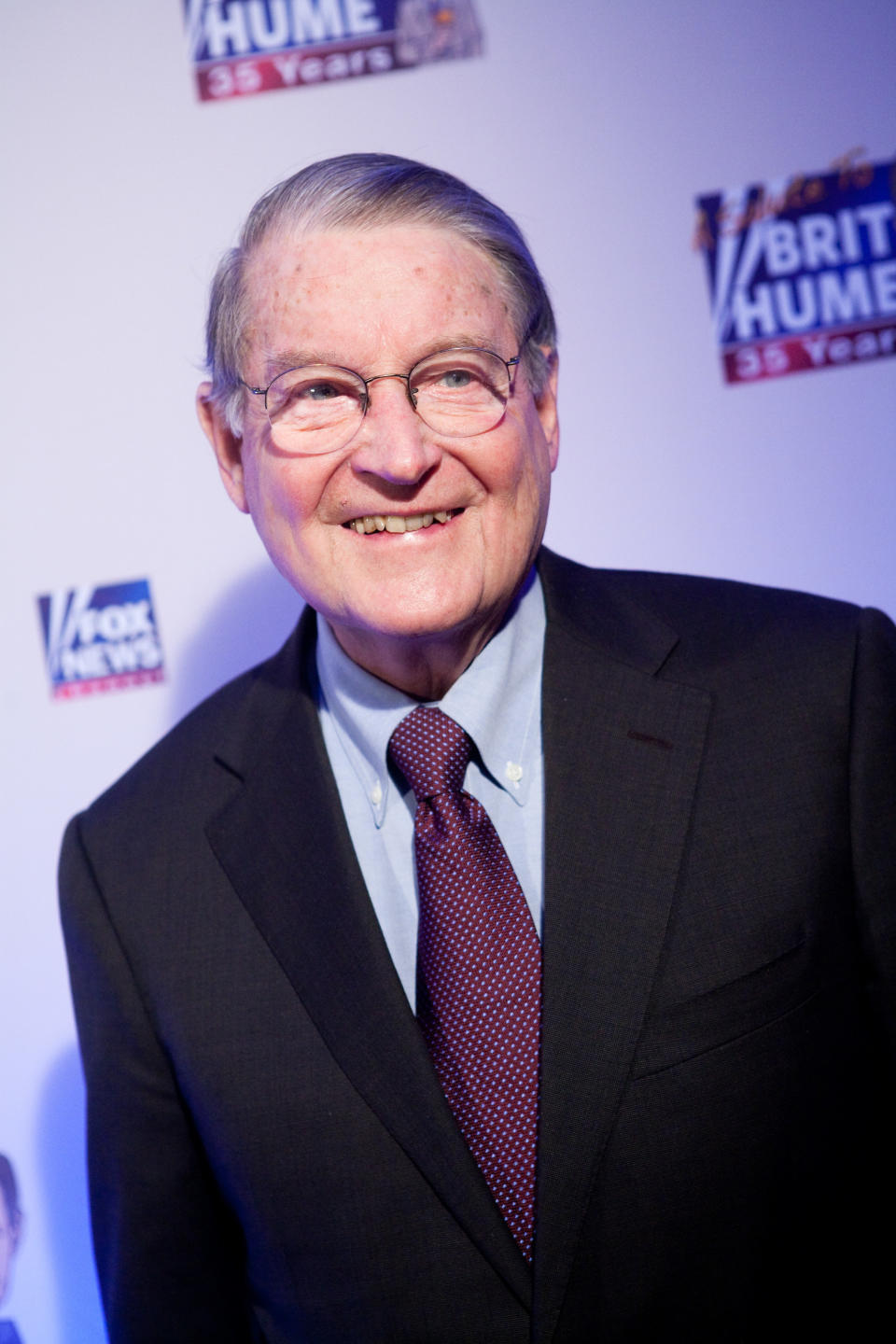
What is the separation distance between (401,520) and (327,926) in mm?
514

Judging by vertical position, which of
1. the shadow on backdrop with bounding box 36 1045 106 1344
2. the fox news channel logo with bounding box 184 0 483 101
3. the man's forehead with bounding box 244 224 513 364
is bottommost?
the shadow on backdrop with bounding box 36 1045 106 1344

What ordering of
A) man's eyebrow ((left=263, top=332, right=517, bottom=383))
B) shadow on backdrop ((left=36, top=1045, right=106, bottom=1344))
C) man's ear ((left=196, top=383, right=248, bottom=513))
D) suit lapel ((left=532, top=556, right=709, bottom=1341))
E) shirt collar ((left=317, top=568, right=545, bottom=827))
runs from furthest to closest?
1. shadow on backdrop ((left=36, top=1045, right=106, bottom=1344))
2. man's ear ((left=196, top=383, right=248, bottom=513))
3. shirt collar ((left=317, top=568, right=545, bottom=827))
4. man's eyebrow ((left=263, top=332, right=517, bottom=383))
5. suit lapel ((left=532, top=556, right=709, bottom=1341))

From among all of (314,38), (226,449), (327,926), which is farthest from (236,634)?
(314,38)

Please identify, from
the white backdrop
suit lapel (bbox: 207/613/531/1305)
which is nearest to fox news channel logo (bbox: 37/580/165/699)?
the white backdrop

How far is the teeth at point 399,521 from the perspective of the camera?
1.45 metres

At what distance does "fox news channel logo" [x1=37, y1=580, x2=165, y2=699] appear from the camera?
215 centimetres

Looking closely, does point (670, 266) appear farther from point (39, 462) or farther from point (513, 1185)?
point (513, 1185)

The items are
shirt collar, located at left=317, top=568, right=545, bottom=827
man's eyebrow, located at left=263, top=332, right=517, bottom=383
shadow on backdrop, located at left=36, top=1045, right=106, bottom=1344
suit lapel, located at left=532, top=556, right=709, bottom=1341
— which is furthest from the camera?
shadow on backdrop, located at left=36, top=1045, right=106, bottom=1344

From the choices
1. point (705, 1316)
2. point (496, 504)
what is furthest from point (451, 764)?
point (705, 1316)

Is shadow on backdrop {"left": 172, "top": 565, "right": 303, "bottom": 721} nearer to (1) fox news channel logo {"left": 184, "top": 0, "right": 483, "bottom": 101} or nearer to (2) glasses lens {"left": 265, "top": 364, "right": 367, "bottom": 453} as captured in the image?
(2) glasses lens {"left": 265, "top": 364, "right": 367, "bottom": 453}

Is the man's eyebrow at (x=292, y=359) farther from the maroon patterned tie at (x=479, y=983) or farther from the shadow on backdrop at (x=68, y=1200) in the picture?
the shadow on backdrop at (x=68, y=1200)

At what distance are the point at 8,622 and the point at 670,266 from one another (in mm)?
1364

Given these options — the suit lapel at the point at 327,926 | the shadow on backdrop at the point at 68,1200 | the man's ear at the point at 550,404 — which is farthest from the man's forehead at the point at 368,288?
the shadow on backdrop at the point at 68,1200

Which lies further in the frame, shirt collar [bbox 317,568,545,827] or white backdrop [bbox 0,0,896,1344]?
white backdrop [bbox 0,0,896,1344]
